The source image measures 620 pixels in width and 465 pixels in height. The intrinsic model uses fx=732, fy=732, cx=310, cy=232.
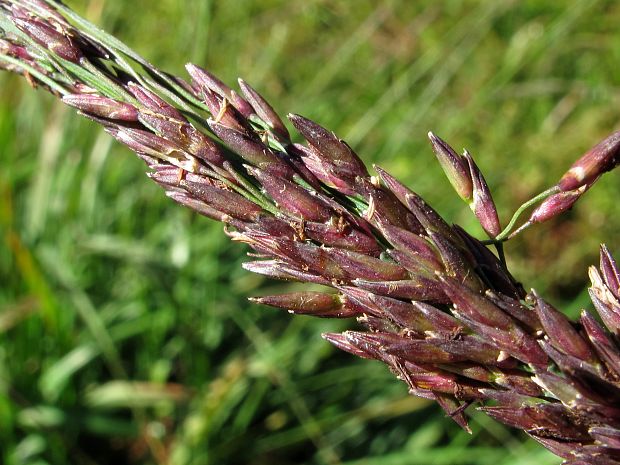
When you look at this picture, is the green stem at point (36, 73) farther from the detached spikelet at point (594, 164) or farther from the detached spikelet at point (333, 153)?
the detached spikelet at point (594, 164)

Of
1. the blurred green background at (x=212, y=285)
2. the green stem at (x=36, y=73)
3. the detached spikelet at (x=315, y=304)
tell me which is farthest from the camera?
the blurred green background at (x=212, y=285)

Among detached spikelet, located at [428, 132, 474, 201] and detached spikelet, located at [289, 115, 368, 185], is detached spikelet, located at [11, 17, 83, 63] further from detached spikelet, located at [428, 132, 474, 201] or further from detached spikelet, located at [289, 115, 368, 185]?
detached spikelet, located at [428, 132, 474, 201]

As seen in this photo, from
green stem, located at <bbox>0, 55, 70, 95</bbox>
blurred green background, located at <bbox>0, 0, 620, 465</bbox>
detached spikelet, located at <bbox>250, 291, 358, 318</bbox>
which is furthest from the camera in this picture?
blurred green background, located at <bbox>0, 0, 620, 465</bbox>

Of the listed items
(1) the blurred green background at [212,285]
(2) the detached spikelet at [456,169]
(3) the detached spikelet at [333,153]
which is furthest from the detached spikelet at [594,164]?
(1) the blurred green background at [212,285]

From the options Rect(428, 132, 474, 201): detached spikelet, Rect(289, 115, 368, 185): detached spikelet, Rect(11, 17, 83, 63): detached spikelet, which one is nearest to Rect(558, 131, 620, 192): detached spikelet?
Rect(428, 132, 474, 201): detached spikelet

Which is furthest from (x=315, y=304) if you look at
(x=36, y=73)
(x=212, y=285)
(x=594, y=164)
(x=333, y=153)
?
(x=212, y=285)

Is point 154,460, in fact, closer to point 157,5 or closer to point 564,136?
point 564,136

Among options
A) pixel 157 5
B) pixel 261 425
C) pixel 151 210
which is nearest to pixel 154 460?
pixel 261 425

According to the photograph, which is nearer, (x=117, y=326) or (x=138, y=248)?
(x=138, y=248)
